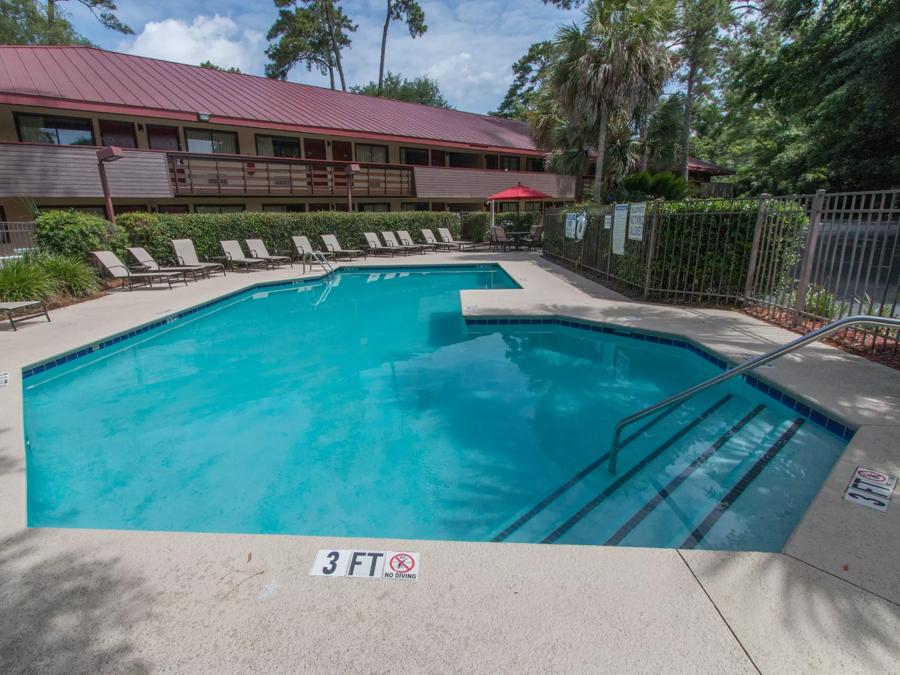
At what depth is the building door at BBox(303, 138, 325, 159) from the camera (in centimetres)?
2041

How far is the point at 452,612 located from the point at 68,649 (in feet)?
4.57

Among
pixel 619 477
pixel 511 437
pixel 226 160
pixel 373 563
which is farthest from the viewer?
pixel 226 160

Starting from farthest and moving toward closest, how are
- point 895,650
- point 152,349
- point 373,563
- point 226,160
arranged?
point 226,160
point 152,349
point 373,563
point 895,650

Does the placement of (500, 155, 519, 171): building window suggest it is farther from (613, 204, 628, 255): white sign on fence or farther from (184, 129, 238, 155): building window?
(613, 204, 628, 255): white sign on fence

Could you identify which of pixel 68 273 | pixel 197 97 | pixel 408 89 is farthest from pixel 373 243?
pixel 408 89

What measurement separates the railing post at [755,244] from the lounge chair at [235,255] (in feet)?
40.3

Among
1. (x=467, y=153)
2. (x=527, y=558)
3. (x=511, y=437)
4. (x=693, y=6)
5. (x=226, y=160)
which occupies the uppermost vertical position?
(x=693, y=6)

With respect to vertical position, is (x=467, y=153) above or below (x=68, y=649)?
above

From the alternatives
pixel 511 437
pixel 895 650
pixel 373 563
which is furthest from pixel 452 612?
pixel 511 437

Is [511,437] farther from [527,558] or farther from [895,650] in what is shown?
[895,650]

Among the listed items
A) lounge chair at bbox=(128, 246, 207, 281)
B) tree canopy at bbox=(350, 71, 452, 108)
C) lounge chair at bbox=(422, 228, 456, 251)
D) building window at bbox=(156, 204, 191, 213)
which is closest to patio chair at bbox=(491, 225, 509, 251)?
lounge chair at bbox=(422, 228, 456, 251)

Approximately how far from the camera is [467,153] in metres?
25.8

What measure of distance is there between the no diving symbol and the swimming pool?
0.93m

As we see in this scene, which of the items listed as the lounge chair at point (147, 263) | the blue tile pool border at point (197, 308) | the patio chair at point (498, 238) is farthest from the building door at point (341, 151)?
the lounge chair at point (147, 263)
